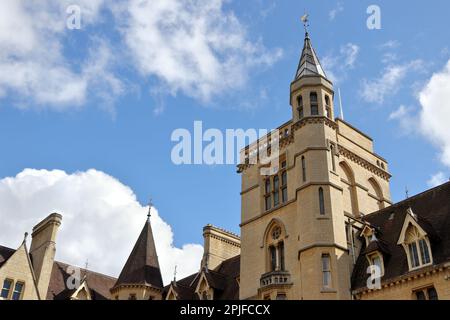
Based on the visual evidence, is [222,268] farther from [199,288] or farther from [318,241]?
[318,241]

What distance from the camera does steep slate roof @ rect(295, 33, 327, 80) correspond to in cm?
3762

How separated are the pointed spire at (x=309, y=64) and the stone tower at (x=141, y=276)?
18.3 meters

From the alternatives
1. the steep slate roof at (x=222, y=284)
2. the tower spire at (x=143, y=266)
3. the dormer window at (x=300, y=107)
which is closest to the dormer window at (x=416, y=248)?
the dormer window at (x=300, y=107)

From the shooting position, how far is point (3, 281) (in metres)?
36.7

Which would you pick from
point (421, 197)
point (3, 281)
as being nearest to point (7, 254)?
point (3, 281)

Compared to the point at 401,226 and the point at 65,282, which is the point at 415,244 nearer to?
the point at 401,226

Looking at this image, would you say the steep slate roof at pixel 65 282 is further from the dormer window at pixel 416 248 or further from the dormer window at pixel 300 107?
the dormer window at pixel 416 248

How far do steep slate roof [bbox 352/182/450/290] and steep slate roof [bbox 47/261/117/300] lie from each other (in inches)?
885

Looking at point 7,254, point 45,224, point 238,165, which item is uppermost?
point 238,165

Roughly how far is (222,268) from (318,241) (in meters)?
16.4

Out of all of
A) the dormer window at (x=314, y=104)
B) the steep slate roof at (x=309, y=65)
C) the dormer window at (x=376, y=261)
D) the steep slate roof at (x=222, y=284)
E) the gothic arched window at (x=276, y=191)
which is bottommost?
the dormer window at (x=376, y=261)

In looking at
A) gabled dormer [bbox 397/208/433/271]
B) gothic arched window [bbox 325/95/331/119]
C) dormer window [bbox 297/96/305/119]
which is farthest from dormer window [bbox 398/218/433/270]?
dormer window [bbox 297/96/305/119]

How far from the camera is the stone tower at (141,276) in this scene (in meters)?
41.4

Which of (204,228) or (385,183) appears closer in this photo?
(385,183)
